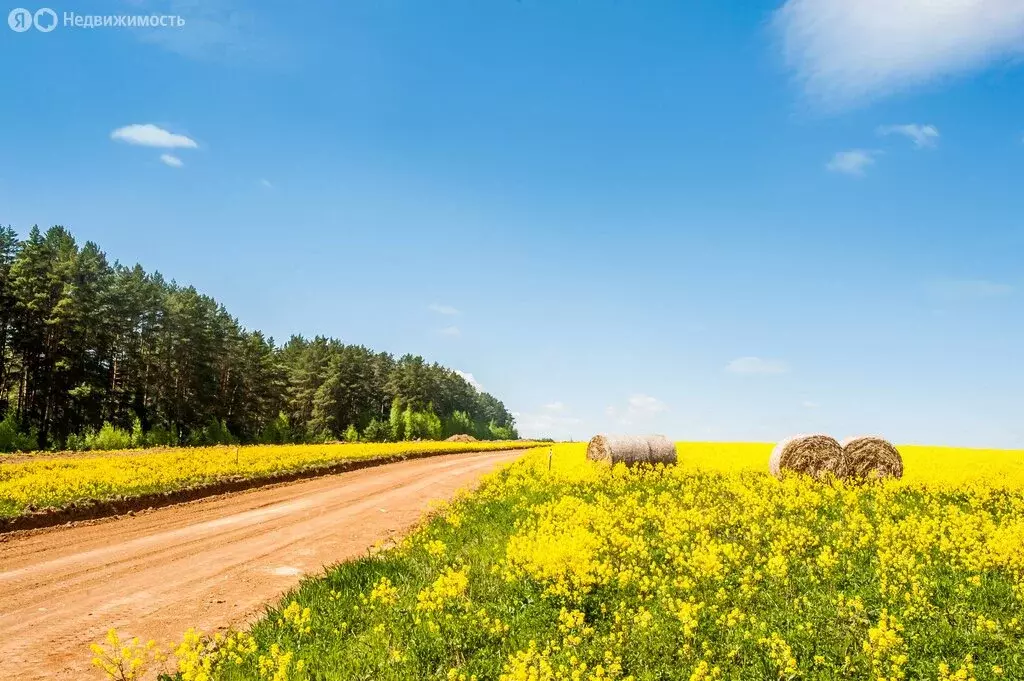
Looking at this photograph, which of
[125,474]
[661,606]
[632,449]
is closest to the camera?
[661,606]

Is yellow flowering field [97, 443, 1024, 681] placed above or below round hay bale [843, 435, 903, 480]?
below

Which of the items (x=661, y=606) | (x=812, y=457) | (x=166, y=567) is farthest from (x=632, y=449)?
(x=166, y=567)

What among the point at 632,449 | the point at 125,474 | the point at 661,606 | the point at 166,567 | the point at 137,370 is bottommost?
the point at 166,567

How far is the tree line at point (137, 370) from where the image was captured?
50.1 metres

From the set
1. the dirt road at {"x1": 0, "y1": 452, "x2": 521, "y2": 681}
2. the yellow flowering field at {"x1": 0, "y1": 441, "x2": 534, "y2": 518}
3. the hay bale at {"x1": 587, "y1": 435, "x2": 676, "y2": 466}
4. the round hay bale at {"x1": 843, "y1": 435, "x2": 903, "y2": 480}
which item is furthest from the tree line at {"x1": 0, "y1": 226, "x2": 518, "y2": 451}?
the round hay bale at {"x1": 843, "y1": 435, "x2": 903, "y2": 480}

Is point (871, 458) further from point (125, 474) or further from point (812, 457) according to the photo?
point (125, 474)

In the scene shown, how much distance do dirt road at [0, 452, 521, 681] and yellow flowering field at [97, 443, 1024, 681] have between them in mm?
997

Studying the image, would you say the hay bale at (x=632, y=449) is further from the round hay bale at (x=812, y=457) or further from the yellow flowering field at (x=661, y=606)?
the yellow flowering field at (x=661, y=606)

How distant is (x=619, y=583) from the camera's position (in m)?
8.67

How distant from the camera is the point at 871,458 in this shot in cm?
1938

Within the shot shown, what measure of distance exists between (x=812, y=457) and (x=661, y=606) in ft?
45.5

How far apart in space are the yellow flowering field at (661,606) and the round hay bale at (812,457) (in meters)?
5.81

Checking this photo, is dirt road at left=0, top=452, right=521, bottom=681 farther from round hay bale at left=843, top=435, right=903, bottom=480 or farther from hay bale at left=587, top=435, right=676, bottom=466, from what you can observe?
round hay bale at left=843, top=435, right=903, bottom=480

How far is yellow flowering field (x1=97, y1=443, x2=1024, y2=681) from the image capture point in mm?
6406
